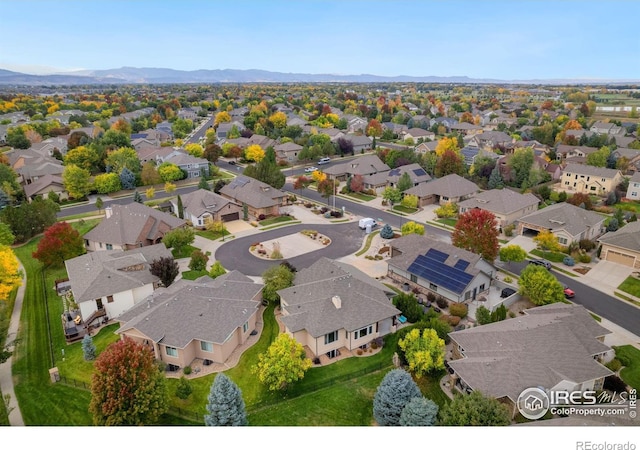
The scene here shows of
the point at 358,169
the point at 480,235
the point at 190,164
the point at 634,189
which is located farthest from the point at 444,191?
the point at 190,164

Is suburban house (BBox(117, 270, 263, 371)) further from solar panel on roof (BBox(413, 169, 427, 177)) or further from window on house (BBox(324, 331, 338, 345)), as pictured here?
solar panel on roof (BBox(413, 169, 427, 177))

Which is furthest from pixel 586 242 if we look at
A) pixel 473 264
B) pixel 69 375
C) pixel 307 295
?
pixel 69 375

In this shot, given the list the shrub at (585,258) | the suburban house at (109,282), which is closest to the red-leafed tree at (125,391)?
the suburban house at (109,282)

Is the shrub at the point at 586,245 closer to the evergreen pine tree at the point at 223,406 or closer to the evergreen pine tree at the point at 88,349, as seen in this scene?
the evergreen pine tree at the point at 223,406

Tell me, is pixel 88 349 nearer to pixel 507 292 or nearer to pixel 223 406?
pixel 223 406

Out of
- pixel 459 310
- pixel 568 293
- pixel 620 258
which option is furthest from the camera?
pixel 620 258

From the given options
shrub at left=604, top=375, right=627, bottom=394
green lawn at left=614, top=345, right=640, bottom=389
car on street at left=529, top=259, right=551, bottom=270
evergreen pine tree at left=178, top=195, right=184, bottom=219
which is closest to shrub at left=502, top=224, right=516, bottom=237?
car on street at left=529, top=259, right=551, bottom=270
